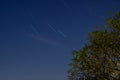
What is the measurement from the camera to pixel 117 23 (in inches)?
1298

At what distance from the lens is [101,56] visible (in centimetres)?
3272

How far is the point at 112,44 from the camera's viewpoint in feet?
106

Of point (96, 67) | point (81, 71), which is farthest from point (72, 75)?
point (96, 67)

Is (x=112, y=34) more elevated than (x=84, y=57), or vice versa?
(x=112, y=34)

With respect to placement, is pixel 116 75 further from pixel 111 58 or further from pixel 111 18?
pixel 111 18

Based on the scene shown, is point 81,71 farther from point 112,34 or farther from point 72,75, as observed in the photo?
point 112,34

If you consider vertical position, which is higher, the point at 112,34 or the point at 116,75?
the point at 112,34

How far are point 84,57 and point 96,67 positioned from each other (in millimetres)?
2299

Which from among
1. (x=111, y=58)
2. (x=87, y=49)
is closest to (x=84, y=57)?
(x=87, y=49)

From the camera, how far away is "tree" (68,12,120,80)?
1256 inches

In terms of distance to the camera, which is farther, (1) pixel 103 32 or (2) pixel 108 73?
(1) pixel 103 32

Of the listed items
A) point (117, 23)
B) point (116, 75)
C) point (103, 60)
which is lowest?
point (116, 75)

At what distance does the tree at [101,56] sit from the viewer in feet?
105

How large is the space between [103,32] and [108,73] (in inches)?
227
